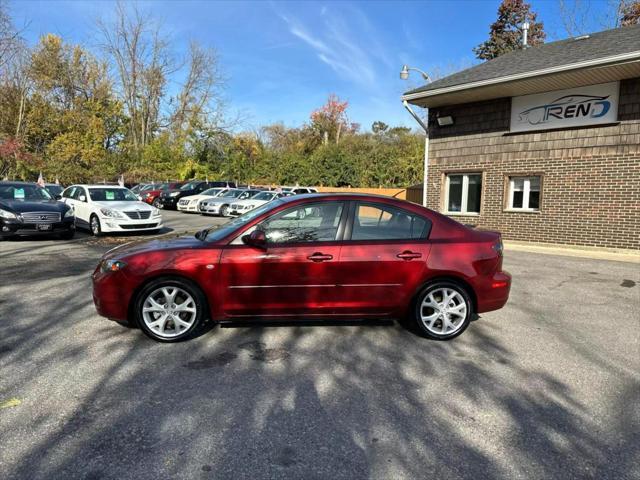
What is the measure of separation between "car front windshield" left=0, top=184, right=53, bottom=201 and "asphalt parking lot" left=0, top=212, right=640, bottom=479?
794cm

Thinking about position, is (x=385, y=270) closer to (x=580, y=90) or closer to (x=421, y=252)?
(x=421, y=252)

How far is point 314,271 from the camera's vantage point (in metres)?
4.43

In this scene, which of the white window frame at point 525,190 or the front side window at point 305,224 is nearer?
the front side window at point 305,224

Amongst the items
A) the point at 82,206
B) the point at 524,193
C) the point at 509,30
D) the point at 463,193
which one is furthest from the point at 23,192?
the point at 509,30

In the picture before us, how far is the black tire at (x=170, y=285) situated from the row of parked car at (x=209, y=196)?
45.8 ft

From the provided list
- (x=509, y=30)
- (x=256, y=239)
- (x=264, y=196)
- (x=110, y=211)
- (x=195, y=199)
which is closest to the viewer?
(x=256, y=239)

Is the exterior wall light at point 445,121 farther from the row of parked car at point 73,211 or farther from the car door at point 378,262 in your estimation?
the car door at point 378,262

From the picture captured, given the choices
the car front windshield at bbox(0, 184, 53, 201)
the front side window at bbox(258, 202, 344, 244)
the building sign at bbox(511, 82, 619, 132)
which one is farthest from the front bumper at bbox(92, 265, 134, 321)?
the building sign at bbox(511, 82, 619, 132)

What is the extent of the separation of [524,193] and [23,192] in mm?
14342

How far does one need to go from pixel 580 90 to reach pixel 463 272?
32.6ft

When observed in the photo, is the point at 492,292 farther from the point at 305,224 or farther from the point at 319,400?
the point at 319,400

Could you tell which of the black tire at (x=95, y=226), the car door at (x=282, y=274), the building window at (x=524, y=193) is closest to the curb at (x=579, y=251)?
the building window at (x=524, y=193)

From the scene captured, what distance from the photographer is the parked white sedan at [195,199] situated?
78.0 ft

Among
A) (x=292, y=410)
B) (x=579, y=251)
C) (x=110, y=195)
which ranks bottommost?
(x=292, y=410)
